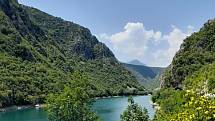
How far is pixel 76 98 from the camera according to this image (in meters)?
53.6

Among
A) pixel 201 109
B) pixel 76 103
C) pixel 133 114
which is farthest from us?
pixel 76 103

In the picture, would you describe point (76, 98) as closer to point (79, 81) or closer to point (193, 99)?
point (79, 81)

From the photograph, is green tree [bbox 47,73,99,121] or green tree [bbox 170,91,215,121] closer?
green tree [bbox 170,91,215,121]

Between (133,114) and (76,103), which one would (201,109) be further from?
(76,103)

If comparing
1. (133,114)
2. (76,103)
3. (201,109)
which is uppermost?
(76,103)

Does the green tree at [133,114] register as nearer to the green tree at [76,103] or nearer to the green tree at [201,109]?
the green tree at [76,103]

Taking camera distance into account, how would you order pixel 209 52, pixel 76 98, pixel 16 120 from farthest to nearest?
pixel 209 52
pixel 16 120
pixel 76 98

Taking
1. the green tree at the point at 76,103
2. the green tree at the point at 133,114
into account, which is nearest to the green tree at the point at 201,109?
the green tree at the point at 133,114

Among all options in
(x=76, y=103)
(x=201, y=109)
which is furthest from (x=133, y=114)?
(x=201, y=109)

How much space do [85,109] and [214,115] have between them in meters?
42.8

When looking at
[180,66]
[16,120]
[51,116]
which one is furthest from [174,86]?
[51,116]

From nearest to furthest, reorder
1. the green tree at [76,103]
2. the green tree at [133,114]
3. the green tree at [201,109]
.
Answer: the green tree at [201,109]
the green tree at [133,114]
the green tree at [76,103]

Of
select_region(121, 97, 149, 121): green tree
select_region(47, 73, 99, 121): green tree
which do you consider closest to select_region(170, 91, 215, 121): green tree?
select_region(121, 97, 149, 121): green tree

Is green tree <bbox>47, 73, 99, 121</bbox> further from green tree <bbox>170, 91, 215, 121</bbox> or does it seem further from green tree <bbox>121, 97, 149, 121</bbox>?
green tree <bbox>170, 91, 215, 121</bbox>
